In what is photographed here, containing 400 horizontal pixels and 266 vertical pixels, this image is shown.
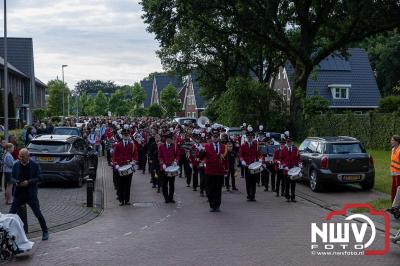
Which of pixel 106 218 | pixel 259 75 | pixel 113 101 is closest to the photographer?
pixel 106 218

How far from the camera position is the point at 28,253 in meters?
9.57

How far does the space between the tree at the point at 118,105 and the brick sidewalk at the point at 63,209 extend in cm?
10351

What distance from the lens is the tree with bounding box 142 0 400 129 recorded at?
3078 centimetres

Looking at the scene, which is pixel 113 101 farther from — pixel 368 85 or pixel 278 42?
pixel 278 42

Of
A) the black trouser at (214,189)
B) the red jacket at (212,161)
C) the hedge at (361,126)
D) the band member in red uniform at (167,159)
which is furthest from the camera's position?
the hedge at (361,126)

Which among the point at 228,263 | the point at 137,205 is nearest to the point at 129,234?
the point at 228,263

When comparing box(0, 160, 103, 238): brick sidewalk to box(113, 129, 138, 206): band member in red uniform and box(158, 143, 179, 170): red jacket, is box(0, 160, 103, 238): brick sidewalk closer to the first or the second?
box(113, 129, 138, 206): band member in red uniform

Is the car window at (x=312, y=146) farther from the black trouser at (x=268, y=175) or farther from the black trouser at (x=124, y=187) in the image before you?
the black trouser at (x=124, y=187)

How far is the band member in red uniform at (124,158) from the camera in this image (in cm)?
1540

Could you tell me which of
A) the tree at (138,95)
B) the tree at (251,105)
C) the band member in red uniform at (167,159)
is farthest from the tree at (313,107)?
the tree at (138,95)

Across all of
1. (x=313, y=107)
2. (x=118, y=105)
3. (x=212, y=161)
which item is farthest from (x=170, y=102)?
(x=212, y=161)

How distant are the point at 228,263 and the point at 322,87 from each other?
5594 centimetres

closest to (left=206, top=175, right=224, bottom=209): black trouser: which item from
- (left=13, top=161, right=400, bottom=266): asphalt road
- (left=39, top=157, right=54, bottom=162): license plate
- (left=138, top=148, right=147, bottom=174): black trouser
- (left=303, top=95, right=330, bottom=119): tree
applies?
(left=13, top=161, right=400, bottom=266): asphalt road

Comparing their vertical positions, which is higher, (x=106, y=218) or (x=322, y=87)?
(x=322, y=87)
